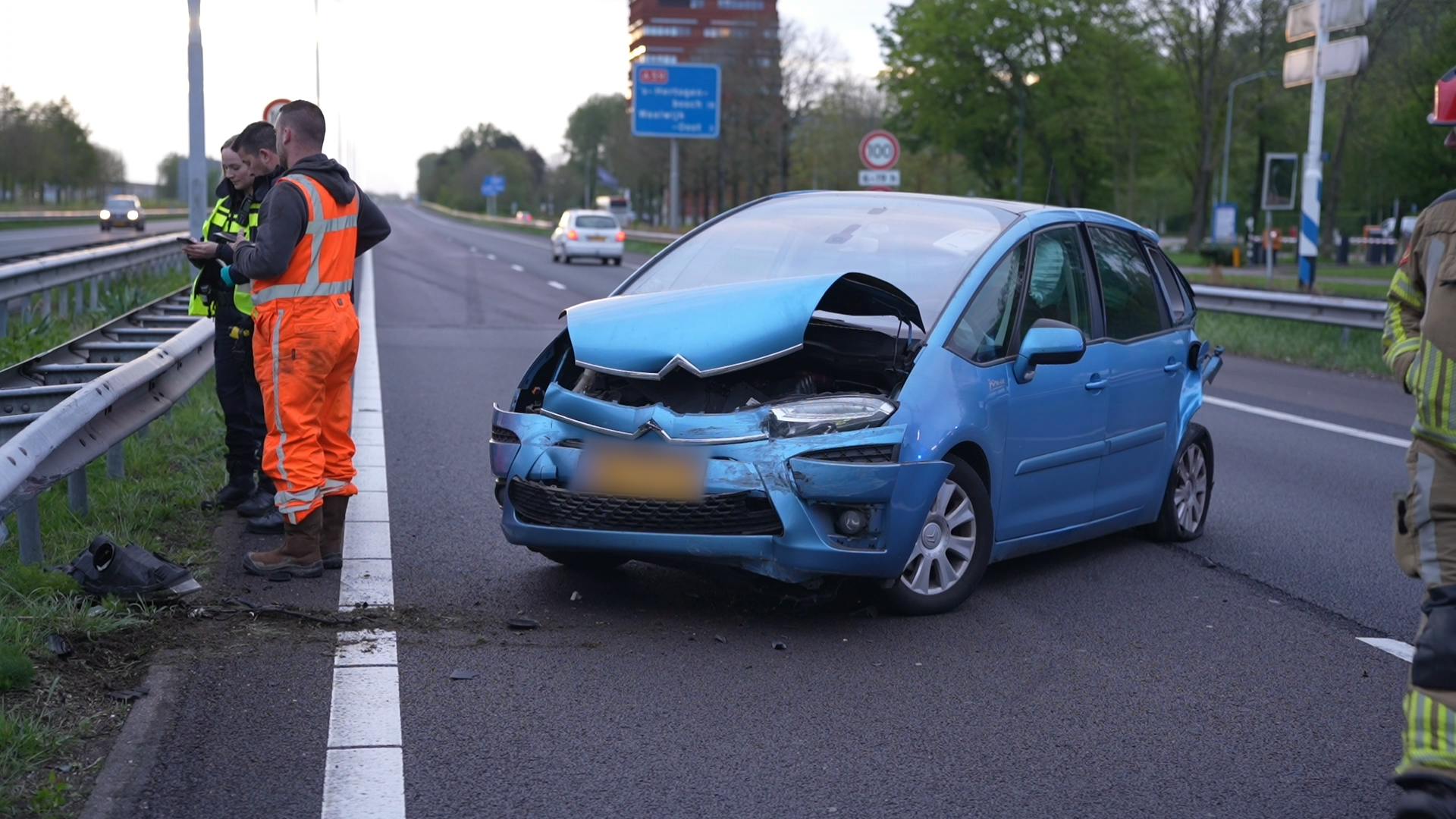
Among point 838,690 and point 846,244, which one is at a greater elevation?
point 846,244

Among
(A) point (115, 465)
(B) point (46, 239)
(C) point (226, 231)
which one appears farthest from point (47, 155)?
(C) point (226, 231)

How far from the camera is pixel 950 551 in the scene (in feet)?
19.1

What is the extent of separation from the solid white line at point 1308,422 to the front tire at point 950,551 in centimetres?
612

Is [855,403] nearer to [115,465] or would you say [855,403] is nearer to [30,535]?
[30,535]

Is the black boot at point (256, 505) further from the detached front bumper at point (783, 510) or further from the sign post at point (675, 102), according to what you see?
the sign post at point (675, 102)

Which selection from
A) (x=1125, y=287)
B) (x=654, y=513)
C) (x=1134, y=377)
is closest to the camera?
(x=654, y=513)

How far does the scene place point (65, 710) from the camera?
4273 millimetres

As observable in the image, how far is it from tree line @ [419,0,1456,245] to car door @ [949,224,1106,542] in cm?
3706

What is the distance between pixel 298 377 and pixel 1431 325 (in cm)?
400

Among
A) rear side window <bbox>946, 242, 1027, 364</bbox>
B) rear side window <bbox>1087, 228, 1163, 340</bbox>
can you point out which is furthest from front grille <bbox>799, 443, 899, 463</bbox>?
rear side window <bbox>1087, 228, 1163, 340</bbox>

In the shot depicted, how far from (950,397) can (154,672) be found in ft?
9.18

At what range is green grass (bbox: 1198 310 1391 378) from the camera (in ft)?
57.3

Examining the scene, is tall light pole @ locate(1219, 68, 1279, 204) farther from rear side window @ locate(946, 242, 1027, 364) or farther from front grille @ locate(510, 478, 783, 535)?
front grille @ locate(510, 478, 783, 535)

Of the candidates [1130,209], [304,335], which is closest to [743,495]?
[304,335]
